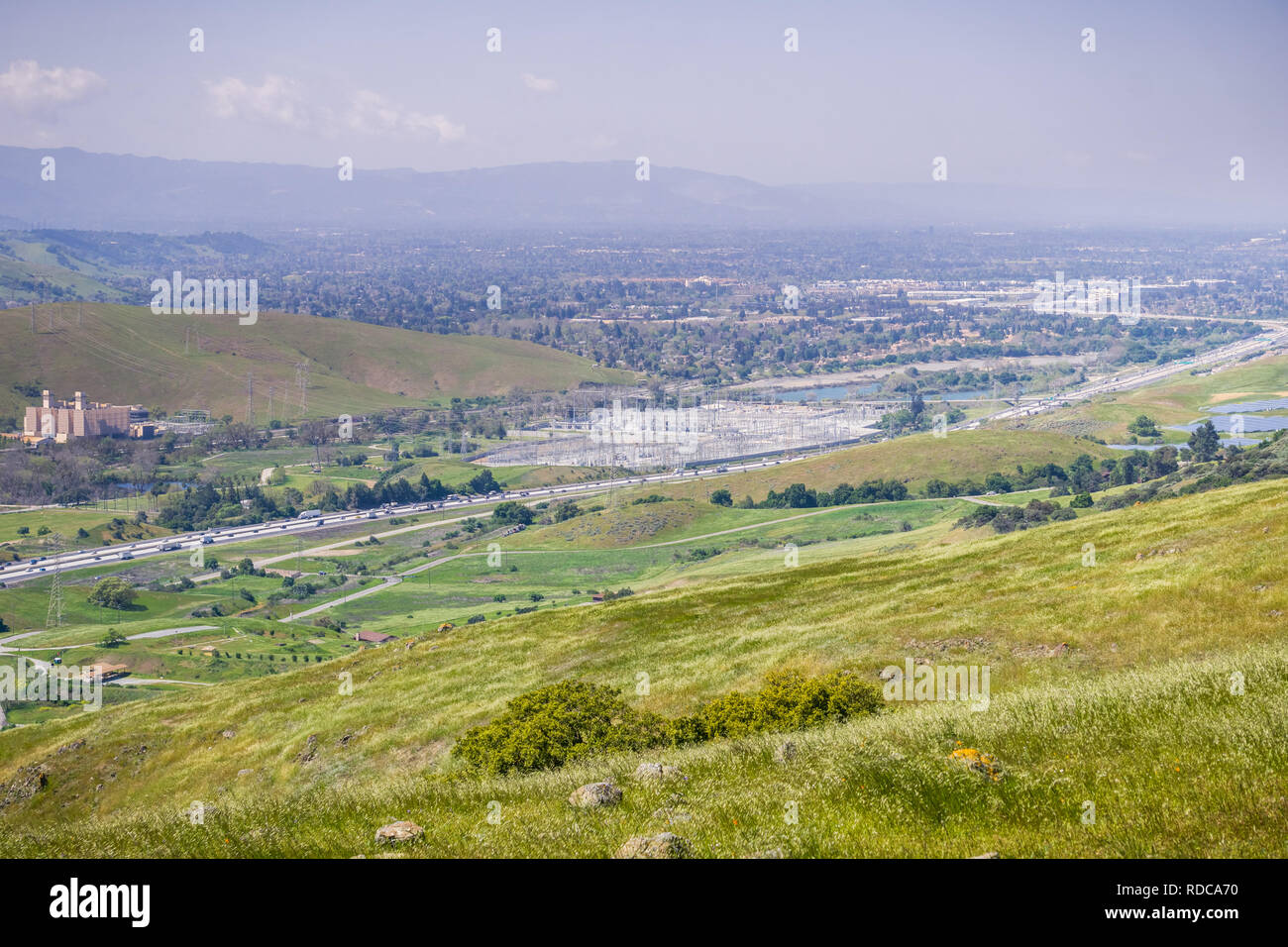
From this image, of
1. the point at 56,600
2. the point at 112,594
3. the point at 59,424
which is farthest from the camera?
the point at 59,424

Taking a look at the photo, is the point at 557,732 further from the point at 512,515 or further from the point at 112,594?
the point at 512,515

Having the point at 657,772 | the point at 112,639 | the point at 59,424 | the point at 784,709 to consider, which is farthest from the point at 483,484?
the point at 657,772

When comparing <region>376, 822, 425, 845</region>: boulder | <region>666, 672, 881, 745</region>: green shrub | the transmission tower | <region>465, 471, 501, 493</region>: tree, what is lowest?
the transmission tower

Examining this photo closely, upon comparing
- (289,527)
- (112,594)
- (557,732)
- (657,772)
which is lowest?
(112,594)

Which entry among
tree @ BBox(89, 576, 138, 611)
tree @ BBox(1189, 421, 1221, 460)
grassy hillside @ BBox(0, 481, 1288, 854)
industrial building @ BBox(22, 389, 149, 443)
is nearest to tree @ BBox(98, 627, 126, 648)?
tree @ BBox(89, 576, 138, 611)

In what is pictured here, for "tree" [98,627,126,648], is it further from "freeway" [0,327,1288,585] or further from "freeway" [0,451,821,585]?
"freeway" [0,327,1288,585]

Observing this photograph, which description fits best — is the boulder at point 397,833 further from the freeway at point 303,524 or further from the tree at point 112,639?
the freeway at point 303,524
